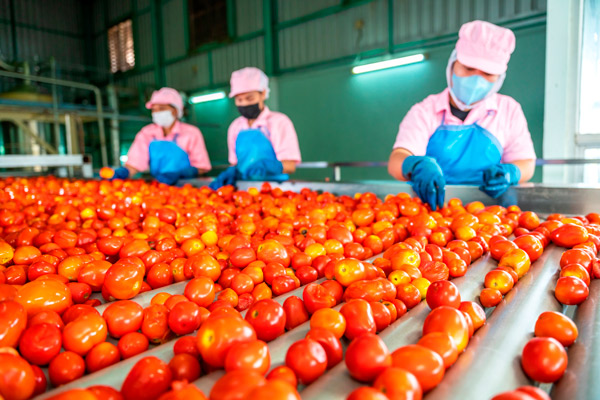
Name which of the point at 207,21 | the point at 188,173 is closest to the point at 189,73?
the point at 207,21

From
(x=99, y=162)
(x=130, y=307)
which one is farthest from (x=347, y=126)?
(x=99, y=162)

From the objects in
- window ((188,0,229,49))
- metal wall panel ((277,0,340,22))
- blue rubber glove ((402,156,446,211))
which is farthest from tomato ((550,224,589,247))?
window ((188,0,229,49))

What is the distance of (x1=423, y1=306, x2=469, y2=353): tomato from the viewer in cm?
89

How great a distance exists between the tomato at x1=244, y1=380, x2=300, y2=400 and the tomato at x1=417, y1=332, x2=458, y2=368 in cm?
34

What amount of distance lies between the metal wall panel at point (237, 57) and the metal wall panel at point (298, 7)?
920 mm

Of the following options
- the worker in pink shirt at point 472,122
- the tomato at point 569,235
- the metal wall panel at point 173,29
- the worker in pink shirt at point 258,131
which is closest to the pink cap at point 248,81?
the worker in pink shirt at point 258,131

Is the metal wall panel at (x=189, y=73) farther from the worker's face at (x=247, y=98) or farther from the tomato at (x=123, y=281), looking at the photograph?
the tomato at (x=123, y=281)

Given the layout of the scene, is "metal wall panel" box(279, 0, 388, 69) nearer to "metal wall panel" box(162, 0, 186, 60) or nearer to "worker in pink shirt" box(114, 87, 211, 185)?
"metal wall panel" box(162, 0, 186, 60)

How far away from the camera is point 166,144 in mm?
5469

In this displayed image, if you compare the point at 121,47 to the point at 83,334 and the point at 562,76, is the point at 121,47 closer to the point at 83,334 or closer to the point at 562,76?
the point at 562,76

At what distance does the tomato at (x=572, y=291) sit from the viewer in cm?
113

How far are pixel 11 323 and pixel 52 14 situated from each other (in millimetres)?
17588

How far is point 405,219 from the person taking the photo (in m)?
2.04

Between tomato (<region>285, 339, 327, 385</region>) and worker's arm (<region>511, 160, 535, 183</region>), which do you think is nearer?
tomato (<region>285, 339, 327, 385</region>)
